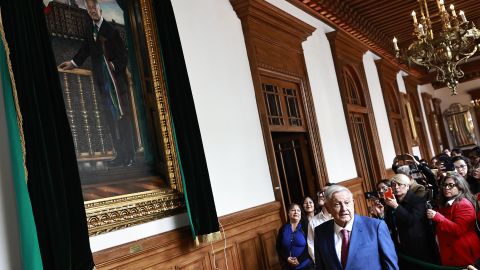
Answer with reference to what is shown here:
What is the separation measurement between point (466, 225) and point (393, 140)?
10.1 metres

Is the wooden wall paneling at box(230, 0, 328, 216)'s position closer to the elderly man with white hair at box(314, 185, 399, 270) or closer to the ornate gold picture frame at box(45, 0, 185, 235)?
the ornate gold picture frame at box(45, 0, 185, 235)

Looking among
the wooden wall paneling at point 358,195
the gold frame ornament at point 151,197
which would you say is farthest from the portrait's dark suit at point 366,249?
the wooden wall paneling at point 358,195

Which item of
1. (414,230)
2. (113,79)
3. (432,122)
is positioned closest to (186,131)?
(113,79)

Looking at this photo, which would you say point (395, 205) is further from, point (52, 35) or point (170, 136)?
point (52, 35)

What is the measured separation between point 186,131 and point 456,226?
2.83 metres

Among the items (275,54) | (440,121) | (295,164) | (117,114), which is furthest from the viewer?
(440,121)

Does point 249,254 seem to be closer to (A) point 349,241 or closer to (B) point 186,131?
(B) point 186,131

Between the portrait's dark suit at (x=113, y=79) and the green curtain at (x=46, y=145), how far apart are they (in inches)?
23.9

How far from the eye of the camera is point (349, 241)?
3.17 metres

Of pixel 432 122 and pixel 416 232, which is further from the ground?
pixel 432 122

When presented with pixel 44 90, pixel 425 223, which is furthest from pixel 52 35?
pixel 425 223

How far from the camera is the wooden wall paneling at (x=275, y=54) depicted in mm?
6855

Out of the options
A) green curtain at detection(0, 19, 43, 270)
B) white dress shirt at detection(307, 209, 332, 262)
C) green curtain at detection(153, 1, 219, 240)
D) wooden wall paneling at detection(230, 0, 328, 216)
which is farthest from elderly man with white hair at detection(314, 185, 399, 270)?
wooden wall paneling at detection(230, 0, 328, 216)

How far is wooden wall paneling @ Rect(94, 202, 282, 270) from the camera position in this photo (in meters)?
4.01
